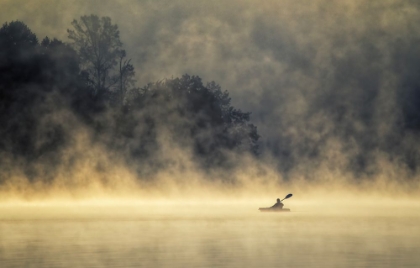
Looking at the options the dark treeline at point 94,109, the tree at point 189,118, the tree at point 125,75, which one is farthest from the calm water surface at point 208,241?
the tree at point 125,75

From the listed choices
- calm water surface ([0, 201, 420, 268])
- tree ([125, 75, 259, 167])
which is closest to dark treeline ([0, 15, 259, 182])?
tree ([125, 75, 259, 167])

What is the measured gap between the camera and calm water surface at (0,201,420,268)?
2434cm

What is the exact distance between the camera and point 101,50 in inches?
3061

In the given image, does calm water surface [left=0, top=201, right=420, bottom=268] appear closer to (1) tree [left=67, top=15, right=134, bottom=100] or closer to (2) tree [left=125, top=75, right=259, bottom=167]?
(2) tree [left=125, top=75, right=259, bottom=167]

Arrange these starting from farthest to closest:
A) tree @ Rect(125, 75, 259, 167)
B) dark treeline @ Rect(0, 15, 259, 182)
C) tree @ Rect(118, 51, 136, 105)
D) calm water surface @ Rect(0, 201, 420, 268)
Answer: tree @ Rect(118, 51, 136, 105), tree @ Rect(125, 75, 259, 167), dark treeline @ Rect(0, 15, 259, 182), calm water surface @ Rect(0, 201, 420, 268)

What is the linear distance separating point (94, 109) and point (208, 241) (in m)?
37.2

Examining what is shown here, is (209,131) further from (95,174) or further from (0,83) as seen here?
(0,83)

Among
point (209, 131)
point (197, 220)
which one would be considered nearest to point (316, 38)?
point (209, 131)

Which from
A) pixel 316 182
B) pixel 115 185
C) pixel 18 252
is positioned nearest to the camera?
pixel 18 252

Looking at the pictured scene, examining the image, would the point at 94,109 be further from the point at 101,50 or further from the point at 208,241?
the point at 208,241

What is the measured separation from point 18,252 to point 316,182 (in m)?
60.3

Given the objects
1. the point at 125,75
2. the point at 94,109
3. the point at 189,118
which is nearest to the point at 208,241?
the point at 94,109

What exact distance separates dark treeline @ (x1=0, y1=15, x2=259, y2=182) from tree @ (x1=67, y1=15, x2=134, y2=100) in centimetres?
8

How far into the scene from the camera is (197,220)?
40781mm
